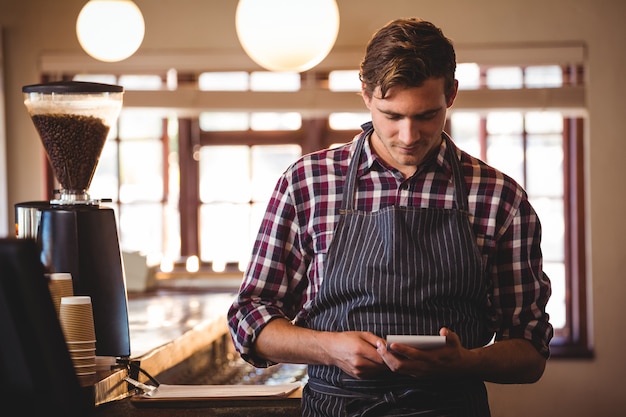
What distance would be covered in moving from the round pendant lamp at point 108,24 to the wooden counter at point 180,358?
1.28m

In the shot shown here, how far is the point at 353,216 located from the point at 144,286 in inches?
127

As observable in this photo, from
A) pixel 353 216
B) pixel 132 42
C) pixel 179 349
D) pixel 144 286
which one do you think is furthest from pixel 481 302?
pixel 144 286

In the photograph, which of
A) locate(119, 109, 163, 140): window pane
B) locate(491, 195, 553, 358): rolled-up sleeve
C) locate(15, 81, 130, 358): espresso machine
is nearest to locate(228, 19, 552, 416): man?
locate(491, 195, 553, 358): rolled-up sleeve

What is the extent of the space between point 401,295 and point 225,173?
4.16 metres

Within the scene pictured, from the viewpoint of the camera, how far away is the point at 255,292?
1.77 meters

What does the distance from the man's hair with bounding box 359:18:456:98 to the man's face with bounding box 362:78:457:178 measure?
0.02 meters

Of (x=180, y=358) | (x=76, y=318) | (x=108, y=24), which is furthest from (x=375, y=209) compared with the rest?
(x=108, y=24)

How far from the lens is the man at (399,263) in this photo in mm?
1652

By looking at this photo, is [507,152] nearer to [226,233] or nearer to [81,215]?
[226,233]

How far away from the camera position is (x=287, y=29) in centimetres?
330

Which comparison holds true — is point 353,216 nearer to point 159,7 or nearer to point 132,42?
point 132,42

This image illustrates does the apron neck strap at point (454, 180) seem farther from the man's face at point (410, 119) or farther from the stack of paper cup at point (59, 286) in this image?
the stack of paper cup at point (59, 286)

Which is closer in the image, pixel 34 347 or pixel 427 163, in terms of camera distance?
pixel 34 347

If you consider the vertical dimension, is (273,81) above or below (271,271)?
above
